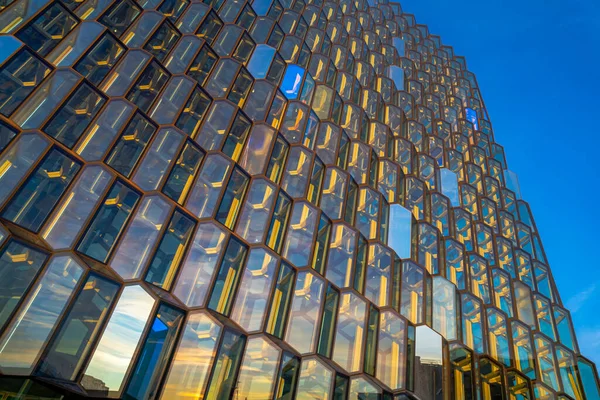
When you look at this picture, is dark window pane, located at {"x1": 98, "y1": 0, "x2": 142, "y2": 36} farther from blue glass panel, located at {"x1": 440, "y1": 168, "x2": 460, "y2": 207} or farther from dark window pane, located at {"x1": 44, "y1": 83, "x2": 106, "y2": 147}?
blue glass panel, located at {"x1": 440, "y1": 168, "x2": 460, "y2": 207}

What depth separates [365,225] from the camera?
1248 cm

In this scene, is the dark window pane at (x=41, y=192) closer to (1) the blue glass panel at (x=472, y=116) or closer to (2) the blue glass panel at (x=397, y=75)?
(2) the blue glass panel at (x=397, y=75)

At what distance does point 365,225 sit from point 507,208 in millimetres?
11281

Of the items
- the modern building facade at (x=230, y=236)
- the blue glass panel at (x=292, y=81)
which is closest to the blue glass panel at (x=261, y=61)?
the modern building facade at (x=230, y=236)

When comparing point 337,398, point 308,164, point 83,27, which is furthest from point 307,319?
point 83,27

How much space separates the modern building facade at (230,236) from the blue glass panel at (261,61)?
0.25 feet

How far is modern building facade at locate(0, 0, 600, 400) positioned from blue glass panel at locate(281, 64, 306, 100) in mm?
124

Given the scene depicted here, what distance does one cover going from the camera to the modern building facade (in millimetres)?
6434

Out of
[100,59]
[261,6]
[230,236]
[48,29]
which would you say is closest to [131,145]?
[100,59]

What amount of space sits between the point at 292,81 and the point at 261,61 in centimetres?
115

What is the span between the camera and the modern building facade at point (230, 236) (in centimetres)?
643

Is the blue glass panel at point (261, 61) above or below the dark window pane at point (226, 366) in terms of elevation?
above

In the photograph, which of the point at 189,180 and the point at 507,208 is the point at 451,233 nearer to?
the point at 507,208

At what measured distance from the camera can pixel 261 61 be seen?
13859 mm
